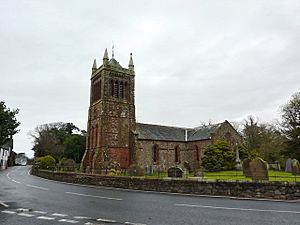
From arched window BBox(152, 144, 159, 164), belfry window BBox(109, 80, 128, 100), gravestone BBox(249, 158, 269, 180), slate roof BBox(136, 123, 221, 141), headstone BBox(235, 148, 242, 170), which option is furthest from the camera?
slate roof BBox(136, 123, 221, 141)

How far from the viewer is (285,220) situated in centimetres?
887

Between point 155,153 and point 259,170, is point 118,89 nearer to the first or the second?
point 155,153

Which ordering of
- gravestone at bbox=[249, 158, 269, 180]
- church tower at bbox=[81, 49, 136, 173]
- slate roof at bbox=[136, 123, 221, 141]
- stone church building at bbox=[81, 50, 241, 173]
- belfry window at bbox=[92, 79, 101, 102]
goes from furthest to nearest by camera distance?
slate roof at bbox=[136, 123, 221, 141], belfry window at bbox=[92, 79, 101, 102], stone church building at bbox=[81, 50, 241, 173], church tower at bbox=[81, 49, 136, 173], gravestone at bbox=[249, 158, 269, 180]

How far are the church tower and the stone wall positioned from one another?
16522mm

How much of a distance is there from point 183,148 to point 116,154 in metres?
12.6

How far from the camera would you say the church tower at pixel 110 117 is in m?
39.3

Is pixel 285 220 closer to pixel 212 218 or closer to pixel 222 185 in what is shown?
pixel 212 218

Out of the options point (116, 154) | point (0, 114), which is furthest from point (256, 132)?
point (0, 114)

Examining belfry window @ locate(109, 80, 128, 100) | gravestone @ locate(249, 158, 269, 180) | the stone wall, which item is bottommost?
the stone wall

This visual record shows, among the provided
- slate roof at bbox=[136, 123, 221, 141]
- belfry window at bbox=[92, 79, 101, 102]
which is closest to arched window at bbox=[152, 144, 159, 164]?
slate roof at bbox=[136, 123, 221, 141]

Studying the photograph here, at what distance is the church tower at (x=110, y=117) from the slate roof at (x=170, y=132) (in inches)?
120

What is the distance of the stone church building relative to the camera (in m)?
39.9

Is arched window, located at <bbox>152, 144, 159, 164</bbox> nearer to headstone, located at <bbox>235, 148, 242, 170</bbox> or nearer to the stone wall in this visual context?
headstone, located at <bbox>235, 148, 242, 170</bbox>

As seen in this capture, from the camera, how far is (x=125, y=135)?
41.4 meters
